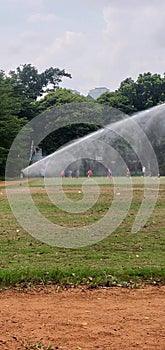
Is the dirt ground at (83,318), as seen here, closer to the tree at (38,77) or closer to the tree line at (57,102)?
the tree line at (57,102)

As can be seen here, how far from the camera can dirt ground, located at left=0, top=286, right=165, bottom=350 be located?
14.1ft

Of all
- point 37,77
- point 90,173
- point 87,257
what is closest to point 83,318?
point 87,257

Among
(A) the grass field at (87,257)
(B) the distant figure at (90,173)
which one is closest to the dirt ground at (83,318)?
(A) the grass field at (87,257)

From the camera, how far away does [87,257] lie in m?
8.00

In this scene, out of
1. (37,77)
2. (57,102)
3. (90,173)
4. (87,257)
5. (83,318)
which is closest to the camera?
(83,318)

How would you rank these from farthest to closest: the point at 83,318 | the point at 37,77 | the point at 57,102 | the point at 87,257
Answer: the point at 37,77
the point at 57,102
the point at 87,257
the point at 83,318

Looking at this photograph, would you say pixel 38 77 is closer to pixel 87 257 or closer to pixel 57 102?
pixel 57 102

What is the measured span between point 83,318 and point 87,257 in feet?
9.90

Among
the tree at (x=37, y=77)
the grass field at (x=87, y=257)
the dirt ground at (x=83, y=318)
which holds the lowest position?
the dirt ground at (x=83, y=318)

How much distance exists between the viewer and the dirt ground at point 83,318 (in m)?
4.29

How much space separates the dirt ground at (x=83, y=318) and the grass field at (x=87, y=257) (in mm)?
360

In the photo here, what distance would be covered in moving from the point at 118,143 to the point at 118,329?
52.1ft

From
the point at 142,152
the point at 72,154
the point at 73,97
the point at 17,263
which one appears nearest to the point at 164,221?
the point at 17,263

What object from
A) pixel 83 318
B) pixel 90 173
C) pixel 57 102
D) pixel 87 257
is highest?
pixel 57 102
